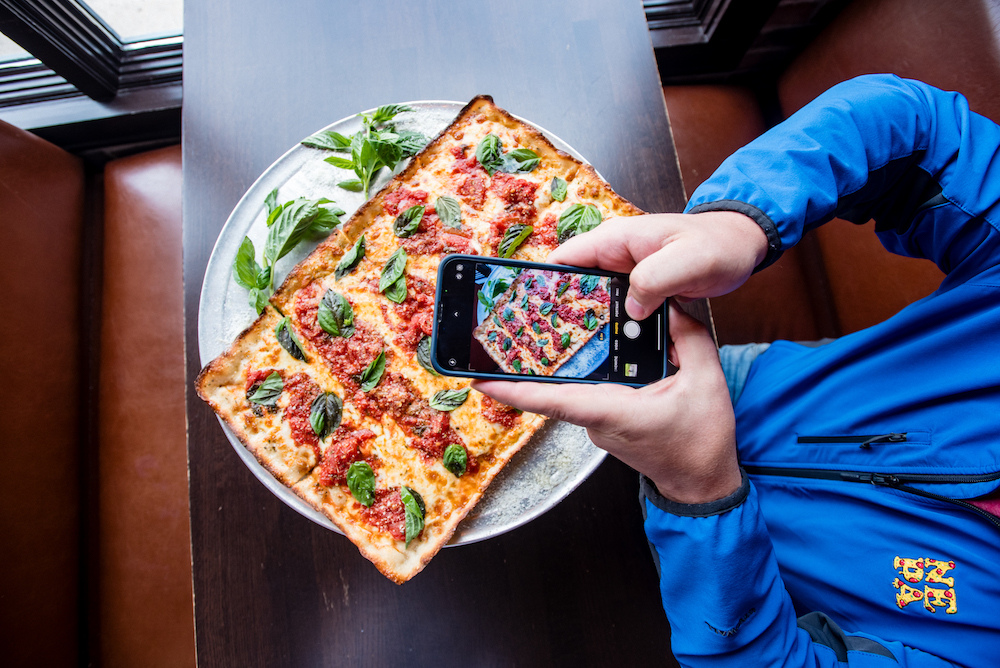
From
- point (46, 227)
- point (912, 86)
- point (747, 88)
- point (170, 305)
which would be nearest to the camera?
point (912, 86)

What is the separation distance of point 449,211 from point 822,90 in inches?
66.9

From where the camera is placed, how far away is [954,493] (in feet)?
4.08

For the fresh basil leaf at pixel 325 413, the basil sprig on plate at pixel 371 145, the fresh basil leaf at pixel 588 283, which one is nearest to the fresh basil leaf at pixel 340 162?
the basil sprig on plate at pixel 371 145

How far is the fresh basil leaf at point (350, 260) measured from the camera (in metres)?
1.64

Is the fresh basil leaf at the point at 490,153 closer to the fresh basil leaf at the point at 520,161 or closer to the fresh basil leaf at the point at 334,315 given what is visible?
the fresh basil leaf at the point at 520,161

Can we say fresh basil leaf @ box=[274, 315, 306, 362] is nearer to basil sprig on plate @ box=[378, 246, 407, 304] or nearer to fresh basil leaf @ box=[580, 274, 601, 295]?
basil sprig on plate @ box=[378, 246, 407, 304]

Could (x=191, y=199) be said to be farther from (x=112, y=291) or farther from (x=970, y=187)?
(x=970, y=187)

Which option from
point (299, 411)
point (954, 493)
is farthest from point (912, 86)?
point (299, 411)

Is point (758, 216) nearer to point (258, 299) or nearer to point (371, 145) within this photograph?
point (371, 145)

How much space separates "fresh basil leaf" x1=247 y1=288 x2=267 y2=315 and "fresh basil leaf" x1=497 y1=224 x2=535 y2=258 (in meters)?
0.78

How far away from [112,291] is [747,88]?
10.2 ft

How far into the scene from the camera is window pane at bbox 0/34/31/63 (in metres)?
2.12

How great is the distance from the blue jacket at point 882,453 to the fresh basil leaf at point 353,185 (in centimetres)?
107

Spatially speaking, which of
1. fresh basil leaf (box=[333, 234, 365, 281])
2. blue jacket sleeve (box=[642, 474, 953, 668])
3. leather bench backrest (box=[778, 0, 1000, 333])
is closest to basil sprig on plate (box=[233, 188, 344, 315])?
fresh basil leaf (box=[333, 234, 365, 281])
